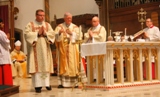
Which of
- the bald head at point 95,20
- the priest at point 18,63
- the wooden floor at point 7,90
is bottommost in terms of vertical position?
the wooden floor at point 7,90

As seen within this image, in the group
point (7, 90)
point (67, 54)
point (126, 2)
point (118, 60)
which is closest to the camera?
Result: point (7, 90)

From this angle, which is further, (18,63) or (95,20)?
(18,63)

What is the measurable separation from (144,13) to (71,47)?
4034 mm

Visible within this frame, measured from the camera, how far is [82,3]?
1510 cm

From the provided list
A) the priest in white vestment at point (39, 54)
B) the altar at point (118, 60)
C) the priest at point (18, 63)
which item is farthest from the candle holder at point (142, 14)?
the priest at point (18, 63)

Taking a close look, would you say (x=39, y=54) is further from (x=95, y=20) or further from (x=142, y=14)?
(x=142, y=14)

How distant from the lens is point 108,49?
23.8 feet

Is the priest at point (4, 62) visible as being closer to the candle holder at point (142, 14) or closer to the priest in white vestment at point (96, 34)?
the priest in white vestment at point (96, 34)

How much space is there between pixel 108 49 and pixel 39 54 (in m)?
1.61

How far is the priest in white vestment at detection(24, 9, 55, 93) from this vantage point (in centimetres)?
759

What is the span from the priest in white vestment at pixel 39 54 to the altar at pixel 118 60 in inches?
33.6

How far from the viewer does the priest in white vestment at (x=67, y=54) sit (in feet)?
27.8

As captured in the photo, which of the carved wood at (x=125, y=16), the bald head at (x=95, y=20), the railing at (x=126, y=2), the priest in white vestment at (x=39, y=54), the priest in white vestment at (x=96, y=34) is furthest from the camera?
the railing at (x=126, y=2)

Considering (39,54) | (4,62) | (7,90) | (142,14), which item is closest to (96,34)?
(39,54)
